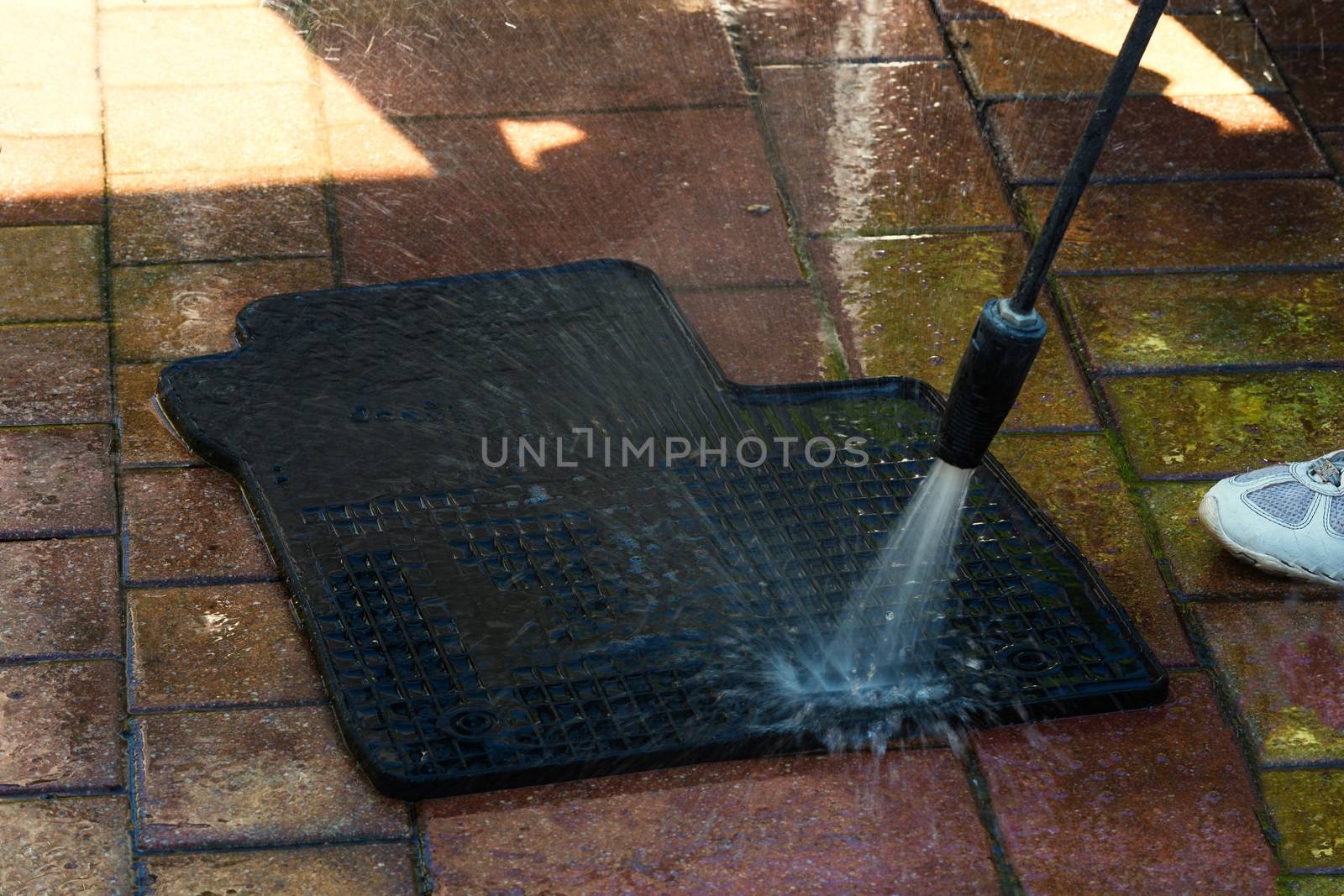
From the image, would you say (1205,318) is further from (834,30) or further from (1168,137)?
(834,30)

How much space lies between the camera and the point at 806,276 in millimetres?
3580

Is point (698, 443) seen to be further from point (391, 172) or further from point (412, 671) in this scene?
point (391, 172)

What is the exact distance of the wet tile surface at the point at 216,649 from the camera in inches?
101

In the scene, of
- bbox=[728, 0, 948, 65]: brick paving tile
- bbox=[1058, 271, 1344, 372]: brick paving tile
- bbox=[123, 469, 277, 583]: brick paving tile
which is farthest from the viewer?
bbox=[728, 0, 948, 65]: brick paving tile

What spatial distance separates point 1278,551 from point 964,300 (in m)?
0.94

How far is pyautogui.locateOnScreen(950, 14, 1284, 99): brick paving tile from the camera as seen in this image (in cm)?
426

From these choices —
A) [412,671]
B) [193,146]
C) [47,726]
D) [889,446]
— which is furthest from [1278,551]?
[193,146]

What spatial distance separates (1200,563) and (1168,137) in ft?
5.06

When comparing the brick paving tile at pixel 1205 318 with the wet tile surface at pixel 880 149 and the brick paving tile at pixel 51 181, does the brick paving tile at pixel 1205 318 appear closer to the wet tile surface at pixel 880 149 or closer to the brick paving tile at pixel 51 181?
the wet tile surface at pixel 880 149

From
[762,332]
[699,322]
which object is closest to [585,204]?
[699,322]

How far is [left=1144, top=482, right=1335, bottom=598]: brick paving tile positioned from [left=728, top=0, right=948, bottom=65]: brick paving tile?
1760mm

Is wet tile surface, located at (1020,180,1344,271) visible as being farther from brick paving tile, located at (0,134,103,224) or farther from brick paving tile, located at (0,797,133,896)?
brick paving tile, located at (0,797,133,896)

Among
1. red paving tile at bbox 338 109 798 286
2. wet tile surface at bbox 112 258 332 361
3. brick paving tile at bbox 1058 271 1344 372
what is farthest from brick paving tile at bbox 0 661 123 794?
brick paving tile at bbox 1058 271 1344 372

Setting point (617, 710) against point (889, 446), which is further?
point (889, 446)
